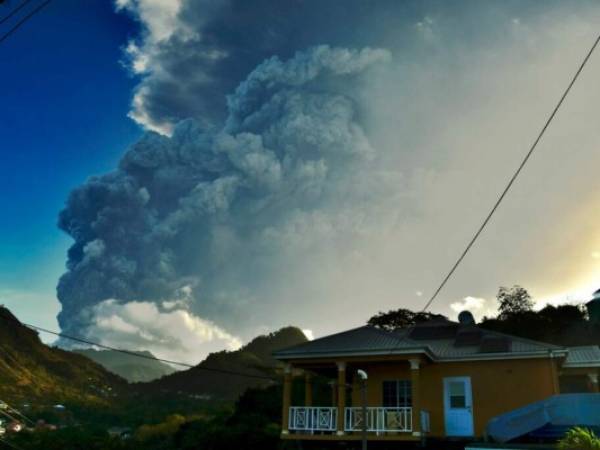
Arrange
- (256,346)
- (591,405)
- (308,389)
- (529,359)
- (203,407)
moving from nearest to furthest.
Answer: (591,405)
(529,359)
(308,389)
(203,407)
(256,346)

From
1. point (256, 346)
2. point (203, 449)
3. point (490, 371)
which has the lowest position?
point (203, 449)

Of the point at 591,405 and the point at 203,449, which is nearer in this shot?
the point at 591,405

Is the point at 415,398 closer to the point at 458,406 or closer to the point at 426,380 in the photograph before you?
the point at 426,380

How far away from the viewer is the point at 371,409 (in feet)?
69.4

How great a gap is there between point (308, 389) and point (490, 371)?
754cm

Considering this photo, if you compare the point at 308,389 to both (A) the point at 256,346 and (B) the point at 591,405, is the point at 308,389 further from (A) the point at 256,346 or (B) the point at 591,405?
(A) the point at 256,346

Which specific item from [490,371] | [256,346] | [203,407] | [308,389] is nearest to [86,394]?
[203,407]

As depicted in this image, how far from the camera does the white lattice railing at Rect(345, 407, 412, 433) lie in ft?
67.2

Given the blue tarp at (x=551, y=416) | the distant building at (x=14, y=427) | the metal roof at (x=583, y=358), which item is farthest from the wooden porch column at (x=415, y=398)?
the distant building at (x=14, y=427)

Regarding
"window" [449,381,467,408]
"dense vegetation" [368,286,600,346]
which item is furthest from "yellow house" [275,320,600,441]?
"dense vegetation" [368,286,600,346]

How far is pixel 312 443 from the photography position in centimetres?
2281

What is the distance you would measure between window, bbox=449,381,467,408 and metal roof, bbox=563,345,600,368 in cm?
467

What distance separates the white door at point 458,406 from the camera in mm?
21484

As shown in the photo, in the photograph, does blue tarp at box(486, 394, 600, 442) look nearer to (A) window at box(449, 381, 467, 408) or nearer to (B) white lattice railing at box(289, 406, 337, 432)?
(A) window at box(449, 381, 467, 408)
